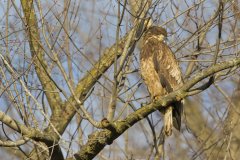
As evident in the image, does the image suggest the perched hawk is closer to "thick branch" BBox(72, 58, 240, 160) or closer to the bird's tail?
the bird's tail

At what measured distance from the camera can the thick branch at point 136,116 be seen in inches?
179

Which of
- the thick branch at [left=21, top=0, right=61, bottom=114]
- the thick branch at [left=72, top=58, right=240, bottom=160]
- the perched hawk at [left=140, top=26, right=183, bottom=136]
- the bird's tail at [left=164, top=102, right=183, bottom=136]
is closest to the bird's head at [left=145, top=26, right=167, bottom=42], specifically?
the perched hawk at [left=140, top=26, right=183, bottom=136]

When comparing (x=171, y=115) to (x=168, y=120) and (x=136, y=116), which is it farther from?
(x=136, y=116)

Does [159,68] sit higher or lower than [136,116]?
higher

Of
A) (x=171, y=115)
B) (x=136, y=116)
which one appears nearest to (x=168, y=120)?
(x=171, y=115)

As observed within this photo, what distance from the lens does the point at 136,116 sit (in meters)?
4.87

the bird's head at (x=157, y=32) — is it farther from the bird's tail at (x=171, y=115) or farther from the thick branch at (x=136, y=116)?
the thick branch at (x=136, y=116)

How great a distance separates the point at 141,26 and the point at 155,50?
93cm

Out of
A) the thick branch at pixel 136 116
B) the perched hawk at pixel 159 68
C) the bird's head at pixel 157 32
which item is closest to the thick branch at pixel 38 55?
the thick branch at pixel 136 116

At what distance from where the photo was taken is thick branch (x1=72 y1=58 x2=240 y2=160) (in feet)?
14.9

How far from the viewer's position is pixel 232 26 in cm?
629

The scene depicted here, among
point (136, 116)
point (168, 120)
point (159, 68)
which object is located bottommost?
point (136, 116)

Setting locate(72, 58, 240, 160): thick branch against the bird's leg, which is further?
the bird's leg

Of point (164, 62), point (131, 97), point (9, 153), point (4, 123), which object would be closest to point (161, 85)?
point (164, 62)
